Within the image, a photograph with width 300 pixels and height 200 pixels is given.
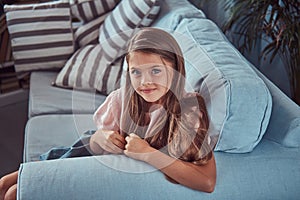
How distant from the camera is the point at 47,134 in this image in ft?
6.08

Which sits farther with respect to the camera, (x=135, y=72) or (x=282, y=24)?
(x=282, y=24)

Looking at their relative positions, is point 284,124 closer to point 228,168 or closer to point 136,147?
point 228,168

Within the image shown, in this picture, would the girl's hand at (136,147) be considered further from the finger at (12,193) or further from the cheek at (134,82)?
the finger at (12,193)

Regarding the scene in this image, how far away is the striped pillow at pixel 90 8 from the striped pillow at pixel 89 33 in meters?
0.03

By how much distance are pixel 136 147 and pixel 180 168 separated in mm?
125

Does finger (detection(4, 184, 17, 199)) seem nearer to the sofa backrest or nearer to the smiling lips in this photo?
the smiling lips

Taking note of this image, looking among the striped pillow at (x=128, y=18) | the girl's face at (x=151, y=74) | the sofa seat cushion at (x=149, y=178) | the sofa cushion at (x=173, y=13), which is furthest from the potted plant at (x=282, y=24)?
the girl's face at (x=151, y=74)

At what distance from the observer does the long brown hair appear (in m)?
1.19

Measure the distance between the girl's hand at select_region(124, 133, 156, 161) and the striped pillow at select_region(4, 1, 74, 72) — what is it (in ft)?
4.42

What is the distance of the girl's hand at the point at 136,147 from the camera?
121cm

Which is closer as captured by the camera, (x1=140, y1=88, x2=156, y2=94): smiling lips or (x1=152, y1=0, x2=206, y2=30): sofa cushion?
(x1=140, y1=88, x2=156, y2=94): smiling lips

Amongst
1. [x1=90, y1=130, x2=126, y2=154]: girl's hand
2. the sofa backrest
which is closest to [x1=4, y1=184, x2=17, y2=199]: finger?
[x1=90, y1=130, x2=126, y2=154]: girl's hand

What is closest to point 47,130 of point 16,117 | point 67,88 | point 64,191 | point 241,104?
point 67,88

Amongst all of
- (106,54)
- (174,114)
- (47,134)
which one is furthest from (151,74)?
(106,54)
